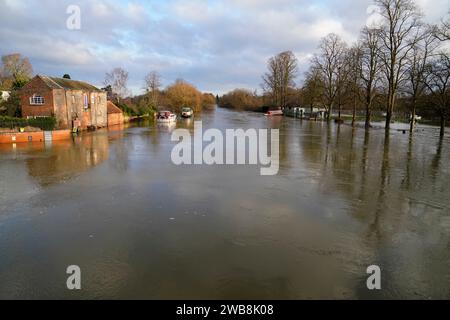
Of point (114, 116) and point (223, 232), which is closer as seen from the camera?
point (223, 232)

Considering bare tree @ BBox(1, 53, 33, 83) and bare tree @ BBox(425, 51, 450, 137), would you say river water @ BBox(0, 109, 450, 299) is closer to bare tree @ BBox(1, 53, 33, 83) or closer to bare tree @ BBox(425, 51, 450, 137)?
bare tree @ BBox(425, 51, 450, 137)

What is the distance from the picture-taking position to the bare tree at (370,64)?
110 ft

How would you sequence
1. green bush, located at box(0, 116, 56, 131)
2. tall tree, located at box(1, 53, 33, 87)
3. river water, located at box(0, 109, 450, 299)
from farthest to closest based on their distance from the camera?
tall tree, located at box(1, 53, 33, 87) < green bush, located at box(0, 116, 56, 131) < river water, located at box(0, 109, 450, 299)

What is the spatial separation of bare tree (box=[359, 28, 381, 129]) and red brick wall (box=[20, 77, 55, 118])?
1224 inches

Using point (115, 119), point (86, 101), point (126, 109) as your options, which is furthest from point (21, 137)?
point (126, 109)

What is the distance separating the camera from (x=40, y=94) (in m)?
27.4

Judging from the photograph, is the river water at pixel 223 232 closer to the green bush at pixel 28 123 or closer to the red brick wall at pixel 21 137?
the red brick wall at pixel 21 137

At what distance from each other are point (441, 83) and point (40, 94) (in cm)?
3400

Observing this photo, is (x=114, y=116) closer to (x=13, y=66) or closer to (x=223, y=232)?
(x=13, y=66)

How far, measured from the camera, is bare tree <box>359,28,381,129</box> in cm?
3344

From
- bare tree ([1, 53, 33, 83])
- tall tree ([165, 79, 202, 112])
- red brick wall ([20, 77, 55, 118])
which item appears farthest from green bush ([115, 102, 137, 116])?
bare tree ([1, 53, 33, 83])

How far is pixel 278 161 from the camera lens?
14.7 m

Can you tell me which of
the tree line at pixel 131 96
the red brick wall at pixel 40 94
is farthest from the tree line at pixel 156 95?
the red brick wall at pixel 40 94
